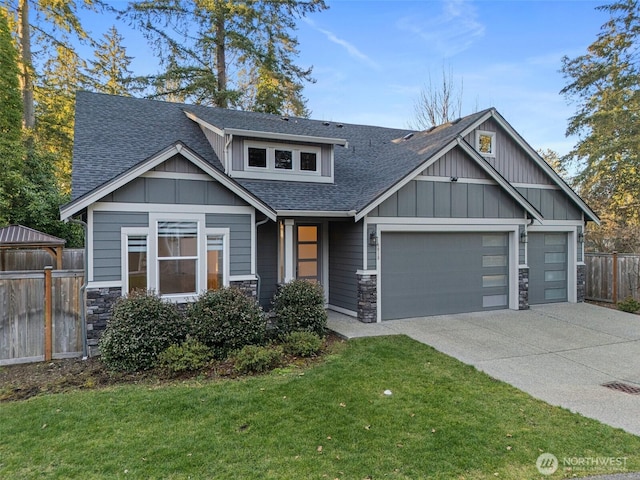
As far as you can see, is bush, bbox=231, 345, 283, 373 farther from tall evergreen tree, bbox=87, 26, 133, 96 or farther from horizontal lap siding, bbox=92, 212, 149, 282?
tall evergreen tree, bbox=87, 26, 133, 96

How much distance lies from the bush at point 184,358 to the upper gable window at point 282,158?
5294 mm

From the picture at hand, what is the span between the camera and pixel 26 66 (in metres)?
15.5

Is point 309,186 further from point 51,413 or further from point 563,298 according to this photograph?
point 563,298

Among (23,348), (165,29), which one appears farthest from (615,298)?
(165,29)

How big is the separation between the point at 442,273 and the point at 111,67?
19640 mm

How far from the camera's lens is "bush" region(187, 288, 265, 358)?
6824mm

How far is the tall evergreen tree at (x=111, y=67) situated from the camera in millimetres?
19422

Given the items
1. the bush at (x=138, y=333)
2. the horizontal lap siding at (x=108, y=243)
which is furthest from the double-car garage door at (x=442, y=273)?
the horizontal lap siding at (x=108, y=243)

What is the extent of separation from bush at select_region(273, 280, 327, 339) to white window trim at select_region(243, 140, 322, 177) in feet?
12.0

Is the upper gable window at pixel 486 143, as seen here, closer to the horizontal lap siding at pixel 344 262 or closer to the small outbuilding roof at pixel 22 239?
the horizontal lap siding at pixel 344 262

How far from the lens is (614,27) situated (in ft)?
56.2

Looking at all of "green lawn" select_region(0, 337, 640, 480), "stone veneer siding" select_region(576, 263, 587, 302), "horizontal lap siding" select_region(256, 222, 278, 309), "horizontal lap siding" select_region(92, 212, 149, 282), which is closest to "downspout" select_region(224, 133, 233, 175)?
"horizontal lap siding" select_region(256, 222, 278, 309)

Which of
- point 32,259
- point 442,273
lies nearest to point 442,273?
point 442,273

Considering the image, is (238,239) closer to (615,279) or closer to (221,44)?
(615,279)
